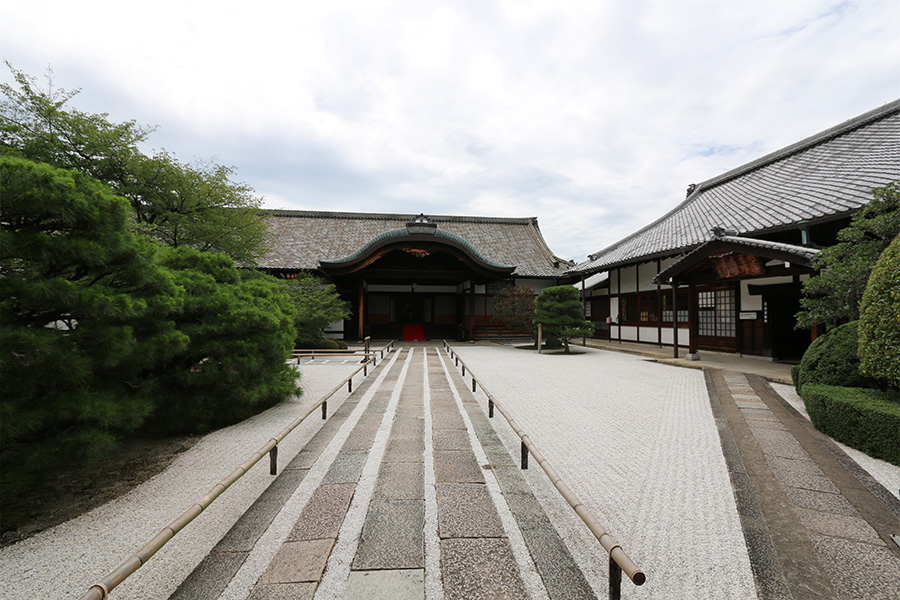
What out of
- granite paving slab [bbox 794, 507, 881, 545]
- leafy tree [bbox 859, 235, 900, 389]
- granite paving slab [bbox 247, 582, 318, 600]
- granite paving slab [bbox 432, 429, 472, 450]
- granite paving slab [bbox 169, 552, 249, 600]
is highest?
leafy tree [bbox 859, 235, 900, 389]

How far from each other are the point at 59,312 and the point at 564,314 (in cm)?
1208

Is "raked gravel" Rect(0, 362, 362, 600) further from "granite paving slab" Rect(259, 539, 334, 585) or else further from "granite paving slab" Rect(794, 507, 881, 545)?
"granite paving slab" Rect(794, 507, 881, 545)

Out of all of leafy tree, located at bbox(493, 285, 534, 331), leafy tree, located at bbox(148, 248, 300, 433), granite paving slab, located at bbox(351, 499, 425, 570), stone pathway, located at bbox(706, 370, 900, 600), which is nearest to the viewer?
stone pathway, located at bbox(706, 370, 900, 600)

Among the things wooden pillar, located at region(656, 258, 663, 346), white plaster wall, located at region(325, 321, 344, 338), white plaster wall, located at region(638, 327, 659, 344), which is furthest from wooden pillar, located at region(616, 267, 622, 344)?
white plaster wall, located at region(325, 321, 344, 338)

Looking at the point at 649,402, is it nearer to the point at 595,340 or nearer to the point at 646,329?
the point at 646,329

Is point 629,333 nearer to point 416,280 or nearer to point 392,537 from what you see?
point 416,280

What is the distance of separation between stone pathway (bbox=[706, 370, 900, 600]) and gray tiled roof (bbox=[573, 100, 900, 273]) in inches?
232

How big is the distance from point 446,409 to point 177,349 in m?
3.52

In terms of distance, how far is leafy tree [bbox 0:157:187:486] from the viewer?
2.69 m

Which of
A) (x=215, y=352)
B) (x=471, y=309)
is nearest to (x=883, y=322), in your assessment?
(x=215, y=352)

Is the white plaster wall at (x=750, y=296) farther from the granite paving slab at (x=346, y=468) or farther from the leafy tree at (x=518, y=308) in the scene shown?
the granite paving slab at (x=346, y=468)

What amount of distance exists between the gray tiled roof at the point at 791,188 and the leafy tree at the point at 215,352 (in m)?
10.6

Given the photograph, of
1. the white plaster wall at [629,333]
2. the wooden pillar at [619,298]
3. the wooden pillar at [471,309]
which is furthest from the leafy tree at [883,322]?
the wooden pillar at [471,309]

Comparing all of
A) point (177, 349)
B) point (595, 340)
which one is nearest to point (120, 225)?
point (177, 349)
